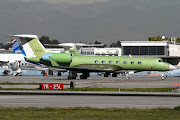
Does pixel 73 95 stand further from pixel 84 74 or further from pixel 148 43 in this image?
pixel 148 43

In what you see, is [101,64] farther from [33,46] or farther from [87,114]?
[87,114]

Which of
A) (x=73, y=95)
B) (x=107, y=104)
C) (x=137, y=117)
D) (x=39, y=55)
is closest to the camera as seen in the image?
(x=137, y=117)

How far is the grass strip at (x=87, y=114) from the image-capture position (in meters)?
18.3

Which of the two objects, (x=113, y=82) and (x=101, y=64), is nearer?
(x=113, y=82)

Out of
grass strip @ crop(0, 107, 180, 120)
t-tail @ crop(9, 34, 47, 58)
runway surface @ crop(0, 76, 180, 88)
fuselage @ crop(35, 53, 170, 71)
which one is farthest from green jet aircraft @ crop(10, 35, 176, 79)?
grass strip @ crop(0, 107, 180, 120)

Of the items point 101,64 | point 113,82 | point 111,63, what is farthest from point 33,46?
point 113,82

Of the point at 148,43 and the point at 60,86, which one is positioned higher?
the point at 148,43

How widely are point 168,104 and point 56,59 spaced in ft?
126

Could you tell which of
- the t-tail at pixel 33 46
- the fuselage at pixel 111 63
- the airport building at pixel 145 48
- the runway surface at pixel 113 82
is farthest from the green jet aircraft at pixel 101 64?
the airport building at pixel 145 48

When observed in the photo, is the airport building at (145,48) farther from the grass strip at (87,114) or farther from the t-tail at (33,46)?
the grass strip at (87,114)

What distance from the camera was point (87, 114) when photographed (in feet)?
65.0

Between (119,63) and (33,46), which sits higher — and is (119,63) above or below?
below

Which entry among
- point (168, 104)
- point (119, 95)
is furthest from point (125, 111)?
point (119, 95)

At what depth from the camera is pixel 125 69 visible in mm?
62719
